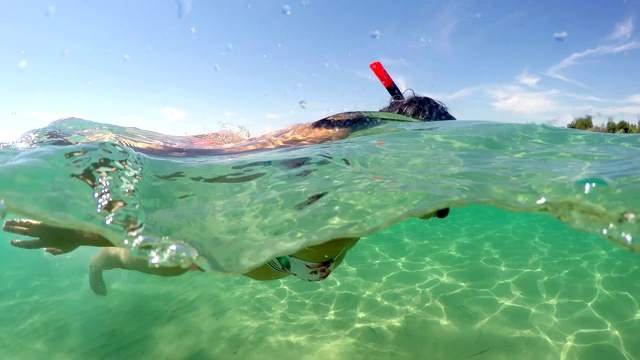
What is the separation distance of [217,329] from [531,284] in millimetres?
7206

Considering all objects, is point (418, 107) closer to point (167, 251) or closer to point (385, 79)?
point (385, 79)

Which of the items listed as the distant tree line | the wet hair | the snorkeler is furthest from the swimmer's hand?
the distant tree line

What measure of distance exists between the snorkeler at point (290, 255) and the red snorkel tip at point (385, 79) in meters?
0.05

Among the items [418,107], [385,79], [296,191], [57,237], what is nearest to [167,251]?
[57,237]

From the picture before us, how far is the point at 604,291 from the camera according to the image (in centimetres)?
812

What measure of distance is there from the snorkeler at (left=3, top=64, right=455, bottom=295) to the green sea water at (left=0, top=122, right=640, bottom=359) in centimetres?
25

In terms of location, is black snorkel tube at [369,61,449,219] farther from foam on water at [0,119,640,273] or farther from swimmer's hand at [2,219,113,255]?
swimmer's hand at [2,219,113,255]

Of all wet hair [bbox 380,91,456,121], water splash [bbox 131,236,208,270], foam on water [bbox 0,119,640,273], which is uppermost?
wet hair [bbox 380,91,456,121]

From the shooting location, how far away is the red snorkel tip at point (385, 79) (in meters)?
6.99

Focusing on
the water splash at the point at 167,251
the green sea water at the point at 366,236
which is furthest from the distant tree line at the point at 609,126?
the water splash at the point at 167,251

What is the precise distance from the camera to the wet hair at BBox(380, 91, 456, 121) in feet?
25.8

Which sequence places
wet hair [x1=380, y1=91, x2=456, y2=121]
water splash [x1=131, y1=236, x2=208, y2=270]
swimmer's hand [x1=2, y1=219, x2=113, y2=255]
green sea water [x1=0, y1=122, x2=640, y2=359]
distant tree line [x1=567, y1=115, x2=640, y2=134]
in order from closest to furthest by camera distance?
swimmer's hand [x1=2, y1=219, x2=113, y2=255]
water splash [x1=131, y1=236, x2=208, y2=270]
green sea water [x1=0, y1=122, x2=640, y2=359]
wet hair [x1=380, y1=91, x2=456, y2=121]
distant tree line [x1=567, y1=115, x2=640, y2=134]

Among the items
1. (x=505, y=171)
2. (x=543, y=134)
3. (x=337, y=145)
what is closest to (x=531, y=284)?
(x=543, y=134)

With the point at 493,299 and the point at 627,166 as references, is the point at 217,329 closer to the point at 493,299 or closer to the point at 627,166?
the point at 493,299
